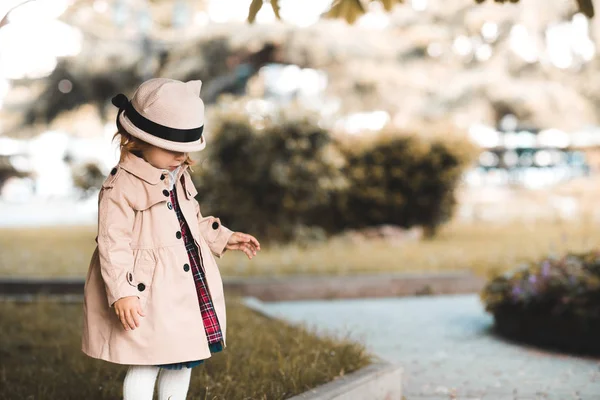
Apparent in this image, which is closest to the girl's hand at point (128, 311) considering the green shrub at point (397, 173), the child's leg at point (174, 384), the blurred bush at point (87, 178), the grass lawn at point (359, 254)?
the child's leg at point (174, 384)

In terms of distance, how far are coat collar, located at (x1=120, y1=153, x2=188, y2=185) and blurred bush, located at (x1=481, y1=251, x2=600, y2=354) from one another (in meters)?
3.47

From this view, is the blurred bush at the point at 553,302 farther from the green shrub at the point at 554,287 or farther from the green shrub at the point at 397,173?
the green shrub at the point at 397,173

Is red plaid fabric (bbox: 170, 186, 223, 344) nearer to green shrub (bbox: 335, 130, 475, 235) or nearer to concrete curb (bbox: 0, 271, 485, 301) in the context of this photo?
concrete curb (bbox: 0, 271, 485, 301)

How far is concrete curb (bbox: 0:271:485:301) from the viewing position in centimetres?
727

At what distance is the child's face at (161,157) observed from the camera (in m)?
2.70

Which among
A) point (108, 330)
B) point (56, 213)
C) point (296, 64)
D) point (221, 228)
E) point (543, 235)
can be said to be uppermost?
point (296, 64)

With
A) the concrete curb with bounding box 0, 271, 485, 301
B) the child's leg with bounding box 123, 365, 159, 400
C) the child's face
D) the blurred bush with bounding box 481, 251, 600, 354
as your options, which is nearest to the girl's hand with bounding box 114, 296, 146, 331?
the child's leg with bounding box 123, 365, 159, 400

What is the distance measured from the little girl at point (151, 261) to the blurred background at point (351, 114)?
1.20 metres

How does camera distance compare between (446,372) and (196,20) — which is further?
(196,20)

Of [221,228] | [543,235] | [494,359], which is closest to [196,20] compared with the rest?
[543,235]

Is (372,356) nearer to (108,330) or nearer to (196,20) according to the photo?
(108,330)

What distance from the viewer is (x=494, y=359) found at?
5.04 metres

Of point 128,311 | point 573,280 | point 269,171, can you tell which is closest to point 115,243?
A: point 128,311

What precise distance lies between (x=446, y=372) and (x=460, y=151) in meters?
7.71
